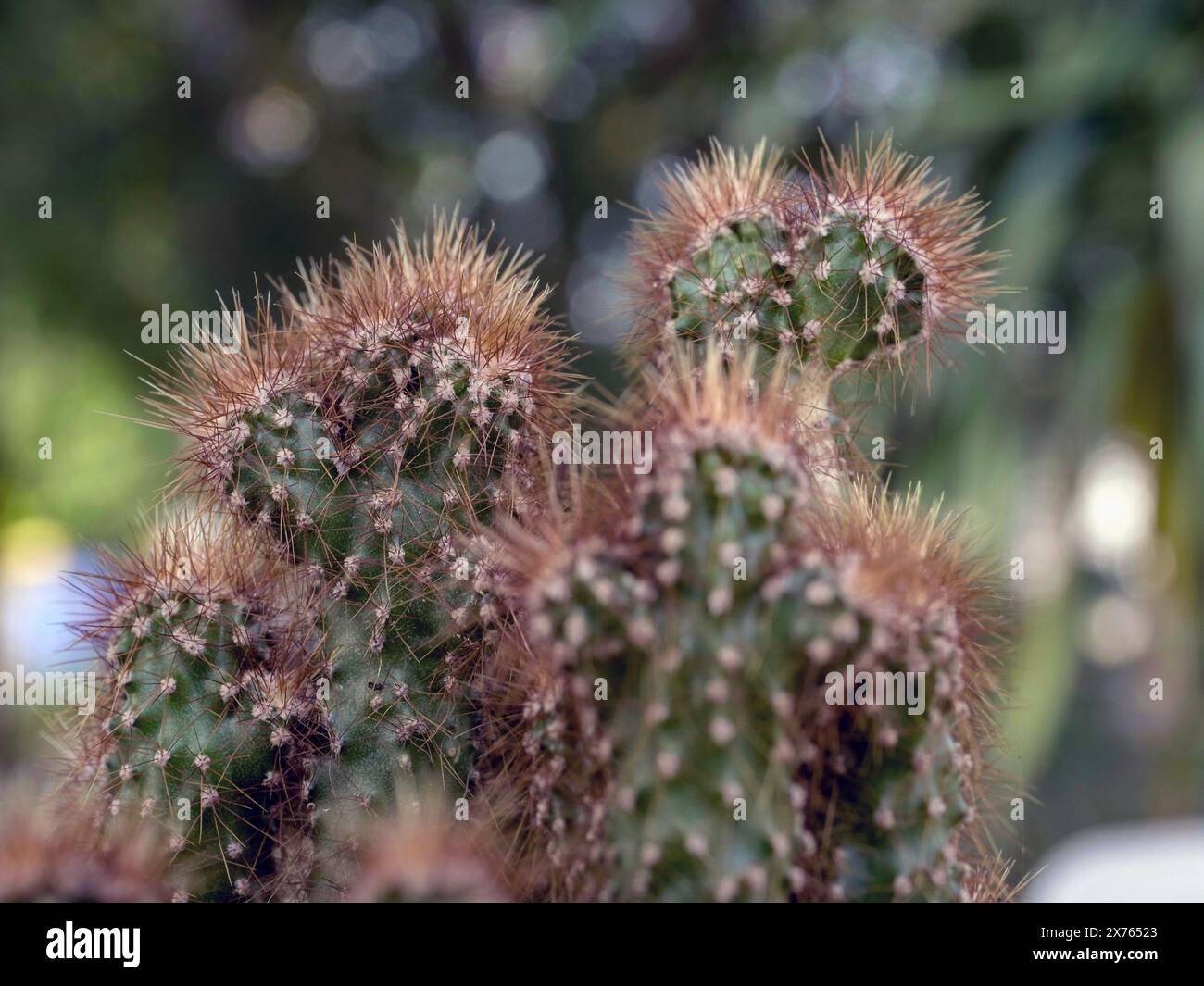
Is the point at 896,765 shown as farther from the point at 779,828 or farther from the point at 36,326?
the point at 36,326

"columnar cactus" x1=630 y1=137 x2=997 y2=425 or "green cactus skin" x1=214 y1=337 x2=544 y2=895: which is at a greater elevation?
"columnar cactus" x1=630 y1=137 x2=997 y2=425

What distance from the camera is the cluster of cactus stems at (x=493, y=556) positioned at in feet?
2.23

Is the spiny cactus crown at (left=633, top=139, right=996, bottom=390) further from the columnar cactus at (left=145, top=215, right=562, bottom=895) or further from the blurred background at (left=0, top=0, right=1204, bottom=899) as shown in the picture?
the blurred background at (left=0, top=0, right=1204, bottom=899)

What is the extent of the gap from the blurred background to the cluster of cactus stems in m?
1.75

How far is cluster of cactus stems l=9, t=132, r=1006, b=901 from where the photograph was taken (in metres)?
0.68

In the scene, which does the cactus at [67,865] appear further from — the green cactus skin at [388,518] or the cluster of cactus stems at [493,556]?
the green cactus skin at [388,518]

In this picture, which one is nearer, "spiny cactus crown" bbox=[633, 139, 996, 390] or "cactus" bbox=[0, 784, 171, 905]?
"cactus" bbox=[0, 784, 171, 905]

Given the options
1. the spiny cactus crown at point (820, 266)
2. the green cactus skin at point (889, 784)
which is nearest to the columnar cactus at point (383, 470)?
the spiny cactus crown at point (820, 266)

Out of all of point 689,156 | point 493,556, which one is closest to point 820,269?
point 493,556

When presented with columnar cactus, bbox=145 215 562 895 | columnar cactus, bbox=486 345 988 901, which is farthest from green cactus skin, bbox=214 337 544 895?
columnar cactus, bbox=486 345 988 901

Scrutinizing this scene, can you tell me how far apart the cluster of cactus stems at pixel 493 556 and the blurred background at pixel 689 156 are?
5.73 ft

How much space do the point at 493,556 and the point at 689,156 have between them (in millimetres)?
4153

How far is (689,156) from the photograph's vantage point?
4.70m

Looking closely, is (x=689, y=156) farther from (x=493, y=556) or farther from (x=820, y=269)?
(x=493, y=556)
